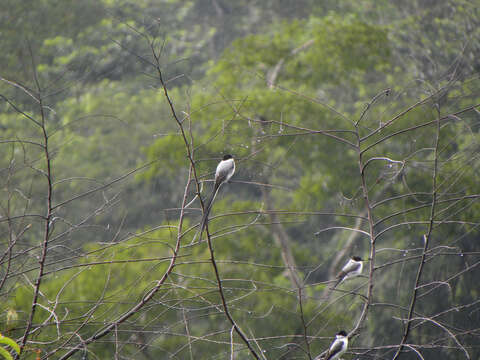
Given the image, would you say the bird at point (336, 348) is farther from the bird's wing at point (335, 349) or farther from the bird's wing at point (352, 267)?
the bird's wing at point (352, 267)

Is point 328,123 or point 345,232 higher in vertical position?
point 328,123

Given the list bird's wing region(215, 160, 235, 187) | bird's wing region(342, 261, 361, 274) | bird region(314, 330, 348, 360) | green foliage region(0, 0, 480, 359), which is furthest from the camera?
green foliage region(0, 0, 480, 359)

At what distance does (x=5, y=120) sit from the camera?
234 inches

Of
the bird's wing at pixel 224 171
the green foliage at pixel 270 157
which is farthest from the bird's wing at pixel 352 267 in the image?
the bird's wing at pixel 224 171

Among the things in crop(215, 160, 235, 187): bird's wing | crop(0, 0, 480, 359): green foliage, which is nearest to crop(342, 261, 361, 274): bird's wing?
crop(0, 0, 480, 359): green foliage

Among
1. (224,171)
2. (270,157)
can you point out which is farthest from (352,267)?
(270,157)

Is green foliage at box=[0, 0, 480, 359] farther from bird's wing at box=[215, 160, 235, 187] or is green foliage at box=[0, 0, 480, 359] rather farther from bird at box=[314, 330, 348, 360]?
bird at box=[314, 330, 348, 360]

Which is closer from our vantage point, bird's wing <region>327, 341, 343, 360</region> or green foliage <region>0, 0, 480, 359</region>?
bird's wing <region>327, 341, 343, 360</region>

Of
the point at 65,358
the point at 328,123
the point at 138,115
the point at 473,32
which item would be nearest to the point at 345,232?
the point at 328,123

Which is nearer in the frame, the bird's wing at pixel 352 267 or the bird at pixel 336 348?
the bird at pixel 336 348

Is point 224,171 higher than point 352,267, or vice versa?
point 224,171

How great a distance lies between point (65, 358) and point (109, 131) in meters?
7.63

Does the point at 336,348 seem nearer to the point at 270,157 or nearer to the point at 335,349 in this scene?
the point at 335,349

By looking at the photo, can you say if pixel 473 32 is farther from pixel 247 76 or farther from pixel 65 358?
pixel 65 358
